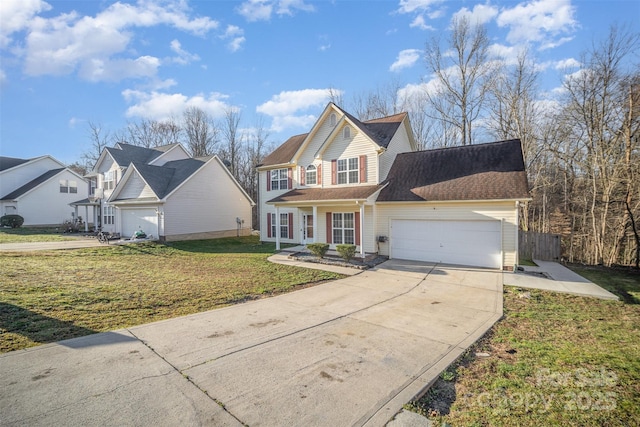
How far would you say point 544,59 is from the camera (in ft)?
65.6

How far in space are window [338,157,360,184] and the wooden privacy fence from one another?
31.8ft

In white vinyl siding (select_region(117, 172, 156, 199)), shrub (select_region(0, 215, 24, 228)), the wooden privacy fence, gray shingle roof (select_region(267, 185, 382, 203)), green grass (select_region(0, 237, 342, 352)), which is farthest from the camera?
shrub (select_region(0, 215, 24, 228))

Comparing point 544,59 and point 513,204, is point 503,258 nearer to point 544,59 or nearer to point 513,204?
point 513,204

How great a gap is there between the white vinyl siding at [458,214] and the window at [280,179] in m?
7.35

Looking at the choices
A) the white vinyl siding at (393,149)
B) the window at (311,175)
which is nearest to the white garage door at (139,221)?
the window at (311,175)

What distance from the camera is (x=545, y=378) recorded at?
4012mm

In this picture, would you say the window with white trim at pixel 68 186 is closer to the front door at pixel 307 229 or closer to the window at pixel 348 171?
the front door at pixel 307 229

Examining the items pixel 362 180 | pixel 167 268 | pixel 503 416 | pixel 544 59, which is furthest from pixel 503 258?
pixel 544 59

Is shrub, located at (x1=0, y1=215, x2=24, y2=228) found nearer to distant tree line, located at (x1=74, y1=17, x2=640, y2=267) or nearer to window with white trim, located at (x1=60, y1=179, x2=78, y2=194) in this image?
window with white trim, located at (x1=60, y1=179, x2=78, y2=194)

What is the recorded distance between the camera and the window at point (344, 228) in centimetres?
1520

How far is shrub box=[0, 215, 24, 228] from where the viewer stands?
26266 mm

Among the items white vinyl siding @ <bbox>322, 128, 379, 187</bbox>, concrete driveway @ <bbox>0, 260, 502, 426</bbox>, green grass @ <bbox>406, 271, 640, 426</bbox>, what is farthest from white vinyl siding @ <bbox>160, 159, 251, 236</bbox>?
green grass @ <bbox>406, 271, 640, 426</bbox>

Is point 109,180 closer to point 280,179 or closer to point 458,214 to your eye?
point 280,179

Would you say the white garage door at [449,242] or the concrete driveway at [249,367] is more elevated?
the white garage door at [449,242]
